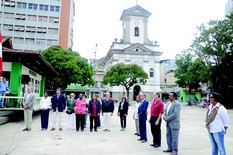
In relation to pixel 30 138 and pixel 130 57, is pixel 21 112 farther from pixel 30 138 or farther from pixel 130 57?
pixel 130 57

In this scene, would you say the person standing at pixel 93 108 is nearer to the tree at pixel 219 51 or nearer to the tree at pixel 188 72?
the tree at pixel 219 51

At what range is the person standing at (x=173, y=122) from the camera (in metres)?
6.15

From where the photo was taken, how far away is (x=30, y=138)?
8.17 m

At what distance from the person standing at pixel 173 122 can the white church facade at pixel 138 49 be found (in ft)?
150

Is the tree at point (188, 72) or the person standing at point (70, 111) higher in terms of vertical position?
the tree at point (188, 72)

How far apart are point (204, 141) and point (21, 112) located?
9928 mm

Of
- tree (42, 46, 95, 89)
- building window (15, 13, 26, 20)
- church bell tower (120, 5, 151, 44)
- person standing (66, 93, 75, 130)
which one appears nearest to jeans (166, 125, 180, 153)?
person standing (66, 93, 75, 130)

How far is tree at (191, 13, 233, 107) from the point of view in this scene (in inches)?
1136

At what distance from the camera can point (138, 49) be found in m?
53.5

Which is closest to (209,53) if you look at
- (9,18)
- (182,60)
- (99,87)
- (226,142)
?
(182,60)

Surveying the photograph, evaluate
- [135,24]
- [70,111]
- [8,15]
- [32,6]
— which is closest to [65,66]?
[70,111]

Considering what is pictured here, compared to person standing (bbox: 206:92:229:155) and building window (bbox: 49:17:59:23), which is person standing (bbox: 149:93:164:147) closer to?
person standing (bbox: 206:92:229:155)

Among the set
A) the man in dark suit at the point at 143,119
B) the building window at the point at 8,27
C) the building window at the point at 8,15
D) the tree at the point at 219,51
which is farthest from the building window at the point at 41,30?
the man in dark suit at the point at 143,119

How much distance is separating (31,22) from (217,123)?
159ft
